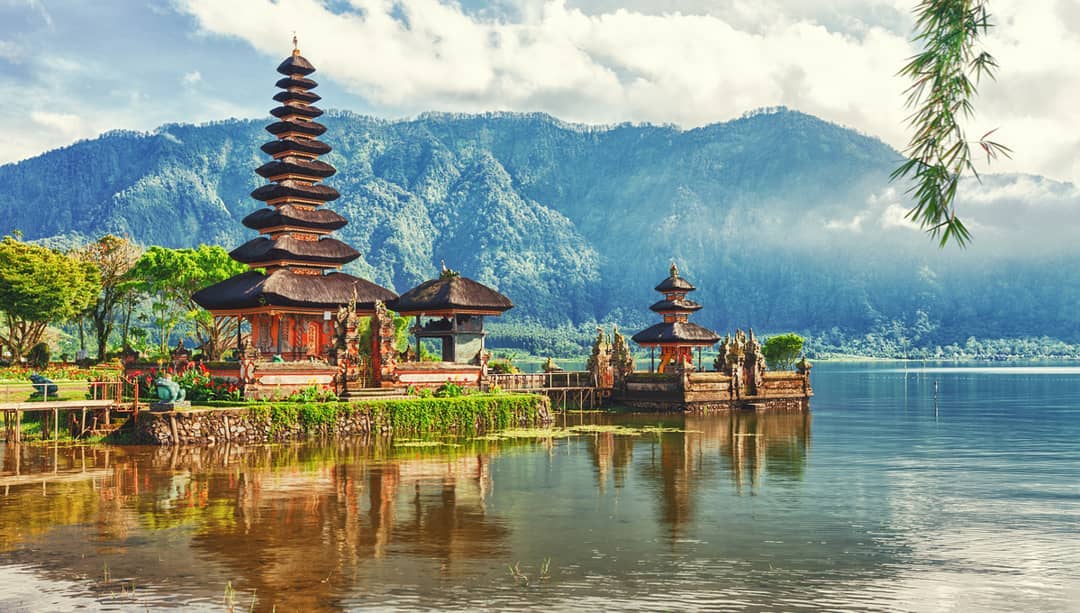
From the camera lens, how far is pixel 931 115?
11156 mm

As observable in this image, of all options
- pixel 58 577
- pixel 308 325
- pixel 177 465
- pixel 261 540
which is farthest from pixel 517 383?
pixel 58 577

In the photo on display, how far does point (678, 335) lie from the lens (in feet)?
238

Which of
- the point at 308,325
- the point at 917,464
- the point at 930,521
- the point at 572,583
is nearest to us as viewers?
the point at 572,583

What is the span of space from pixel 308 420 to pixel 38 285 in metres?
30.6

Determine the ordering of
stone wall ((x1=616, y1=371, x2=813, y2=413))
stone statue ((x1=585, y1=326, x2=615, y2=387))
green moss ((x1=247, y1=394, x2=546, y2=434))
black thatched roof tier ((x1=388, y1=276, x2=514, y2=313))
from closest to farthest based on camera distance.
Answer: green moss ((x1=247, y1=394, x2=546, y2=434))
black thatched roof tier ((x1=388, y1=276, x2=514, y2=313))
stone wall ((x1=616, y1=371, x2=813, y2=413))
stone statue ((x1=585, y1=326, x2=615, y2=387))

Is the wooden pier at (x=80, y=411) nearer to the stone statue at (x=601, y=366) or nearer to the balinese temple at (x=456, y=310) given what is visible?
the balinese temple at (x=456, y=310)

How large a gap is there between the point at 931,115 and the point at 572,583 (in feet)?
37.6

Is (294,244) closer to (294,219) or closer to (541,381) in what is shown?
(294,219)

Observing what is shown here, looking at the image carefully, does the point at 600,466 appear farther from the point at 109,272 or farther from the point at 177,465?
the point at 109,272

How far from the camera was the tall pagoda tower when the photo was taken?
5456 cm

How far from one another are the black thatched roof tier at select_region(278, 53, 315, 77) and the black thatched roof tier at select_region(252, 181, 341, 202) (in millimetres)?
7989

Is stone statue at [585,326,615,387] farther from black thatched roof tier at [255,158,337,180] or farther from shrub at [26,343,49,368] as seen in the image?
shrub at [26,343,49,368]

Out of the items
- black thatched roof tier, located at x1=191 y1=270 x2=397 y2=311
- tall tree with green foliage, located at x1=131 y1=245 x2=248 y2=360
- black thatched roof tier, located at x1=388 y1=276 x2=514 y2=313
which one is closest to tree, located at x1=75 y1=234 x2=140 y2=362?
tall tree with green foliage, located at x1=131 y1=245 x2=248 y2=360

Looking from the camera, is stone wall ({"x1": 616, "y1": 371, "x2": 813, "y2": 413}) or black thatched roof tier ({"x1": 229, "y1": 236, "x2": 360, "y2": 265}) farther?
stone wall ({"x1": 616, "y1": 371, "x2": 813, "y2": 413})
